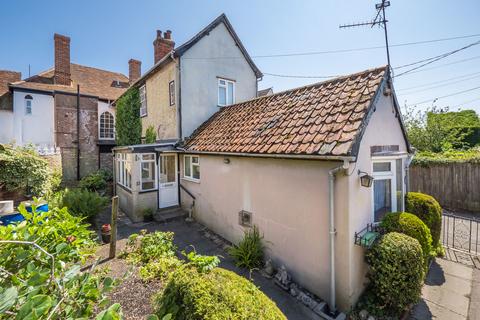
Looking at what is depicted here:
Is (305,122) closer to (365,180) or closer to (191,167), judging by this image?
(365,180)

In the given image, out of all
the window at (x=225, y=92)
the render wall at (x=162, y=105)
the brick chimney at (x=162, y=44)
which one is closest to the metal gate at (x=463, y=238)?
the window at (x=225, y=92)

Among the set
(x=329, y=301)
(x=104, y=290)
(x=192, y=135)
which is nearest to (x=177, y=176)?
(x=192, y=135)

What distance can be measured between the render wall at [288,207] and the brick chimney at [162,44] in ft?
35.0

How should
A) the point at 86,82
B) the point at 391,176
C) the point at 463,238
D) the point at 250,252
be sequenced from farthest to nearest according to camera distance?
the point at 86,82 → the point at 463,238 → the point at 250,252 → the point at 391,176

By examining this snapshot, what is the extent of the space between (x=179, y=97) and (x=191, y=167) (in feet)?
12.8

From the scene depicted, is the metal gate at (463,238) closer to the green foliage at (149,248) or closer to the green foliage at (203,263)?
the green foliage at (203,263)

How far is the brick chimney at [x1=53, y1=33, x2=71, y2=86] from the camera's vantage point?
20572 mm

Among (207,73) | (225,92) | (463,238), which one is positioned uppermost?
(207,73)

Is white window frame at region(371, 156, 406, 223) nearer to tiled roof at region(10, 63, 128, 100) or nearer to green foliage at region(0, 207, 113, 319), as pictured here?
green foliage at region(0, 207, 113, 319)

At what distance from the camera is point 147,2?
386 inches

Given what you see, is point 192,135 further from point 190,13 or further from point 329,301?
point 329,301

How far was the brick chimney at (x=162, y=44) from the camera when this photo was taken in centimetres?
1554

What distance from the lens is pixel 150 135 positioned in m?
15.0

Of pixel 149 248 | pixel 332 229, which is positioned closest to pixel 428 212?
pixel 332 229
